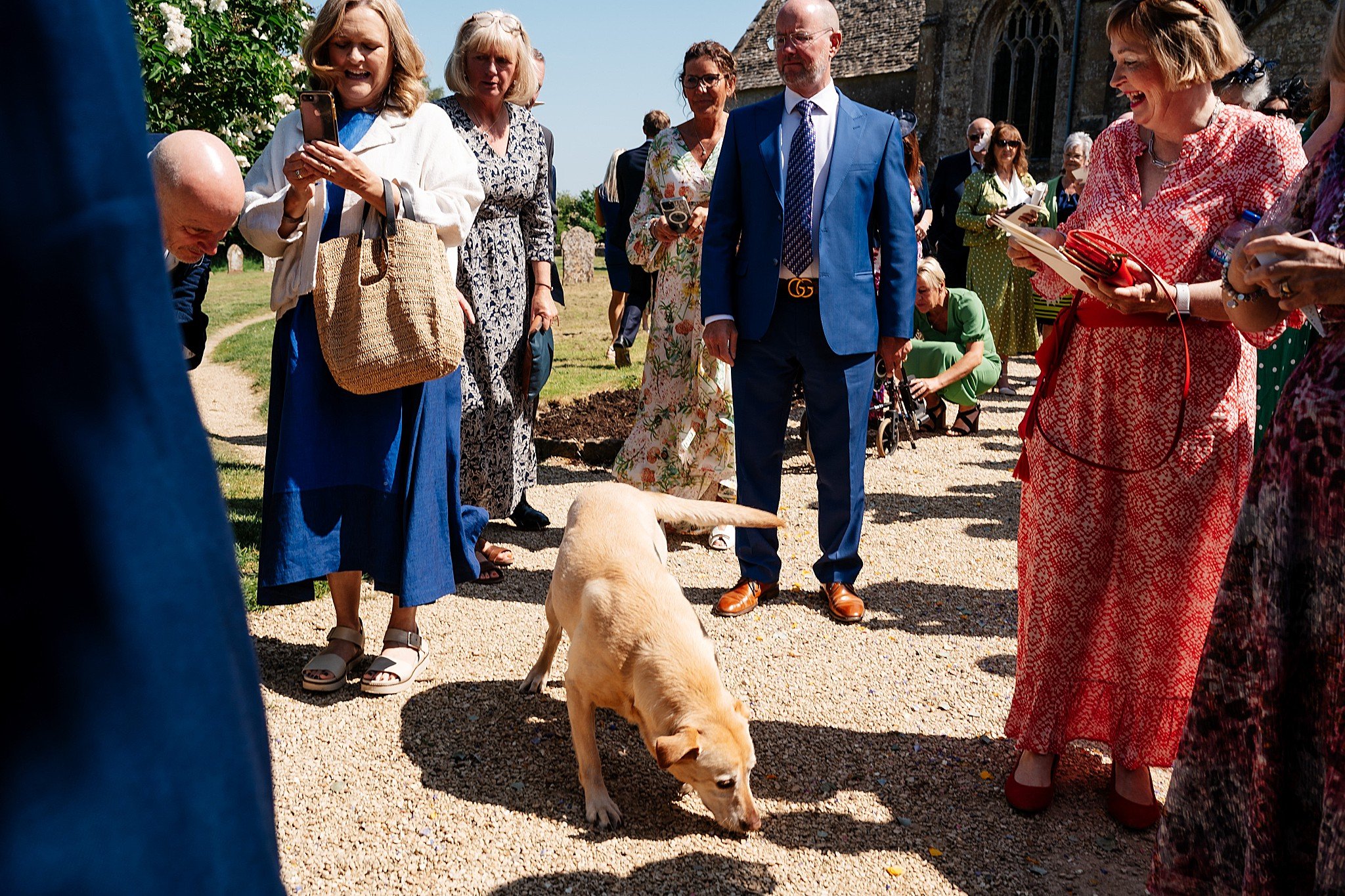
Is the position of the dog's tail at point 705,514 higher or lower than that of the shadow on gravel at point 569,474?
higher

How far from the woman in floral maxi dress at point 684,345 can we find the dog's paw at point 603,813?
323 cm

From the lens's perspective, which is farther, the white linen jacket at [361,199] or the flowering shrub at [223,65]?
the flowering shrub at [223,65]

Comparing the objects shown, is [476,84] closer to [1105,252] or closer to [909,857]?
[1105,252]

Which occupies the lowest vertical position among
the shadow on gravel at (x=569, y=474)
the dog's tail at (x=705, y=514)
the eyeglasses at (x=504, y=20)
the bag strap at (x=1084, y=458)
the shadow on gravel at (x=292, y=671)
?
the shadow on gravel at (x=292, y=671)

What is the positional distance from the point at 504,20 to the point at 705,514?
2.97m

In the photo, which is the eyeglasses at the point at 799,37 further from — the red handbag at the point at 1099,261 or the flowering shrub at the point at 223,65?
the flowering shrub at the point at 223,65

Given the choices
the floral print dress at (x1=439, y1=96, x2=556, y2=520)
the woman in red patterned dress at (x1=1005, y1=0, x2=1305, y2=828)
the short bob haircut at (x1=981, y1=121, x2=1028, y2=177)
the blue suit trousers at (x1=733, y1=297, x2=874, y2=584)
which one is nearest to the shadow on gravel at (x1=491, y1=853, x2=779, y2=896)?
the woman in red patterned dress at (x1=1005, y1=0, x2=1305, y2=828)

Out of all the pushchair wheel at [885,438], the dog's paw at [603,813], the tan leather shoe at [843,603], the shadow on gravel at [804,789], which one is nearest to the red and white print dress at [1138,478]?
the shadow on gravel at [804,789]

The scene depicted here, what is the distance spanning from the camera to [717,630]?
518 centimetres

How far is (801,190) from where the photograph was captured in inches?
198

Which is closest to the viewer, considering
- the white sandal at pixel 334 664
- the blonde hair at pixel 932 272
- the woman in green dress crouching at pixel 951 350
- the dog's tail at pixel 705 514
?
the white sandal at pixel 334 664

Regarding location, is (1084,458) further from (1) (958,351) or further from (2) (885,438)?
(1) (958,351)

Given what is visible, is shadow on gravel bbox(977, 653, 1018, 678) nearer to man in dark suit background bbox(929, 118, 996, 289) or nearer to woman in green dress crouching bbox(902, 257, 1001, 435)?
woman in green dress crouching bbox(902, 257, 1001, 435)

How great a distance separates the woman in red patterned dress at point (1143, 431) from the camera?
3.08 m
